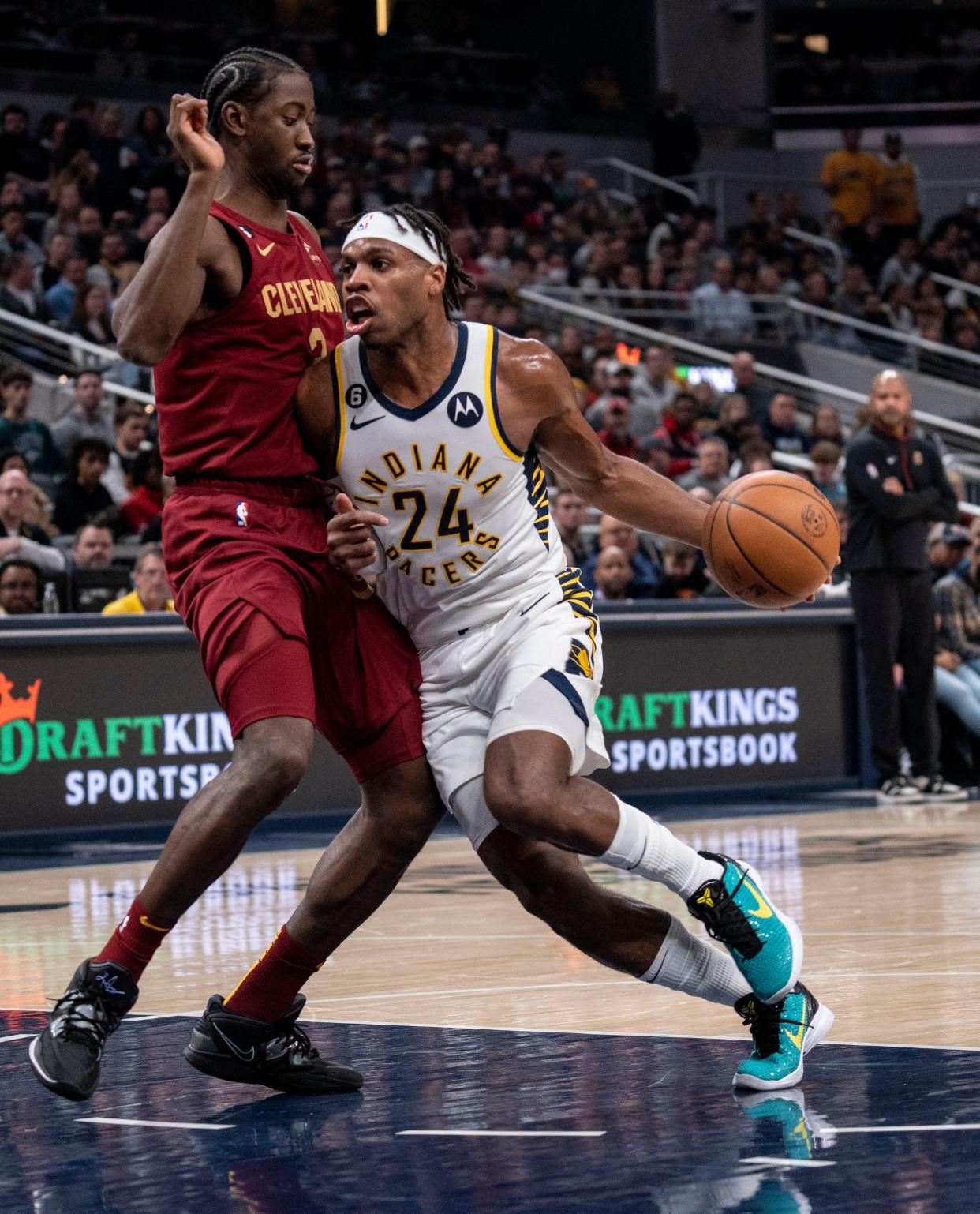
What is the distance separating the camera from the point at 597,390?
16.1m

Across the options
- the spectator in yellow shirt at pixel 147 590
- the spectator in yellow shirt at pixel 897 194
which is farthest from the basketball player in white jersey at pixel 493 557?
the spectator in yellow shirt at pixel 897 194

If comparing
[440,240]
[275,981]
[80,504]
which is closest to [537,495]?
[440,240]

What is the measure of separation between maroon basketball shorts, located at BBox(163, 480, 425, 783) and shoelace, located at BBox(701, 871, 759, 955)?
2.35ft

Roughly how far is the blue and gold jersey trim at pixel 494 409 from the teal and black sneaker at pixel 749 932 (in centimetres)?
101

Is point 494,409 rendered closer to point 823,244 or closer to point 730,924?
point 730,924

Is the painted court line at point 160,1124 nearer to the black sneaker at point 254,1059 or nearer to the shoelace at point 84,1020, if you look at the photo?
the shoelace at point 84,1020

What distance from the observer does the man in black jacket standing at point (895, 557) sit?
11188mm

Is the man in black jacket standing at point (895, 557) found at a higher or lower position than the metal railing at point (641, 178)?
lower

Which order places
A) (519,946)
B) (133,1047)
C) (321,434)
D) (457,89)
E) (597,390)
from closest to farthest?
(321,434) → (133,1047) → (519,946) → (597,390) → (457,89)

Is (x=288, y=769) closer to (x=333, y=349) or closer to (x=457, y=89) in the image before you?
(x=333, y=349)

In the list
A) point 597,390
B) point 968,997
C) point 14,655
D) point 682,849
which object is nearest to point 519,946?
point 968,997

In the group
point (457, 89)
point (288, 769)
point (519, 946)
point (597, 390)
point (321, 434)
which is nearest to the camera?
point (288, 769)

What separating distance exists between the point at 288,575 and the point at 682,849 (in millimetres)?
1000

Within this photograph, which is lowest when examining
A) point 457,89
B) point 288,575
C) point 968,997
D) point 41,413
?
point 968,997
